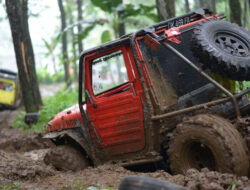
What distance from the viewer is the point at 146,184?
3037 mm

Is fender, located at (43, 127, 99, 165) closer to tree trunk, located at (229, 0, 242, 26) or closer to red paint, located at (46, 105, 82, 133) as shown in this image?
red paint, located at (46, 105, 82, 133)

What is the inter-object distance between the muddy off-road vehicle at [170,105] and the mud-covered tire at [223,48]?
12 mm

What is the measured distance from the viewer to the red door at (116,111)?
4.56 meters

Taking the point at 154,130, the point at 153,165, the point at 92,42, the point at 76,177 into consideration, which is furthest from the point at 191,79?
the point at 92,42

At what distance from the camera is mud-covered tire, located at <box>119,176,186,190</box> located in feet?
9.80

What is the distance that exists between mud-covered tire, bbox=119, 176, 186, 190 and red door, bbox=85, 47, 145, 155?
4.71 feet

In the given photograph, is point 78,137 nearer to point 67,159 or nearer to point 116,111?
point 67,159

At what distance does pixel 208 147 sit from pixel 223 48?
49.7 inches

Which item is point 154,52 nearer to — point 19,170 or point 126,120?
point 126,120

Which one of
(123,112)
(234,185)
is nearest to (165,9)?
(123,112)

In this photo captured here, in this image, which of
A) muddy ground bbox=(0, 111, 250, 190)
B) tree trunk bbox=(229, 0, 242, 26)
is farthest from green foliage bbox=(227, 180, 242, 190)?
tree trunk bbox=(229, 0, 242, 26)

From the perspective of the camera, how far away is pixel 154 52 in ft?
14.9

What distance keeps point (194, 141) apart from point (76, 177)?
1725 mm

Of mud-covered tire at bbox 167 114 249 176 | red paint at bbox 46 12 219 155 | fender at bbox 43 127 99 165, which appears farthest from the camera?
fender at bbox 43 127 99 165
